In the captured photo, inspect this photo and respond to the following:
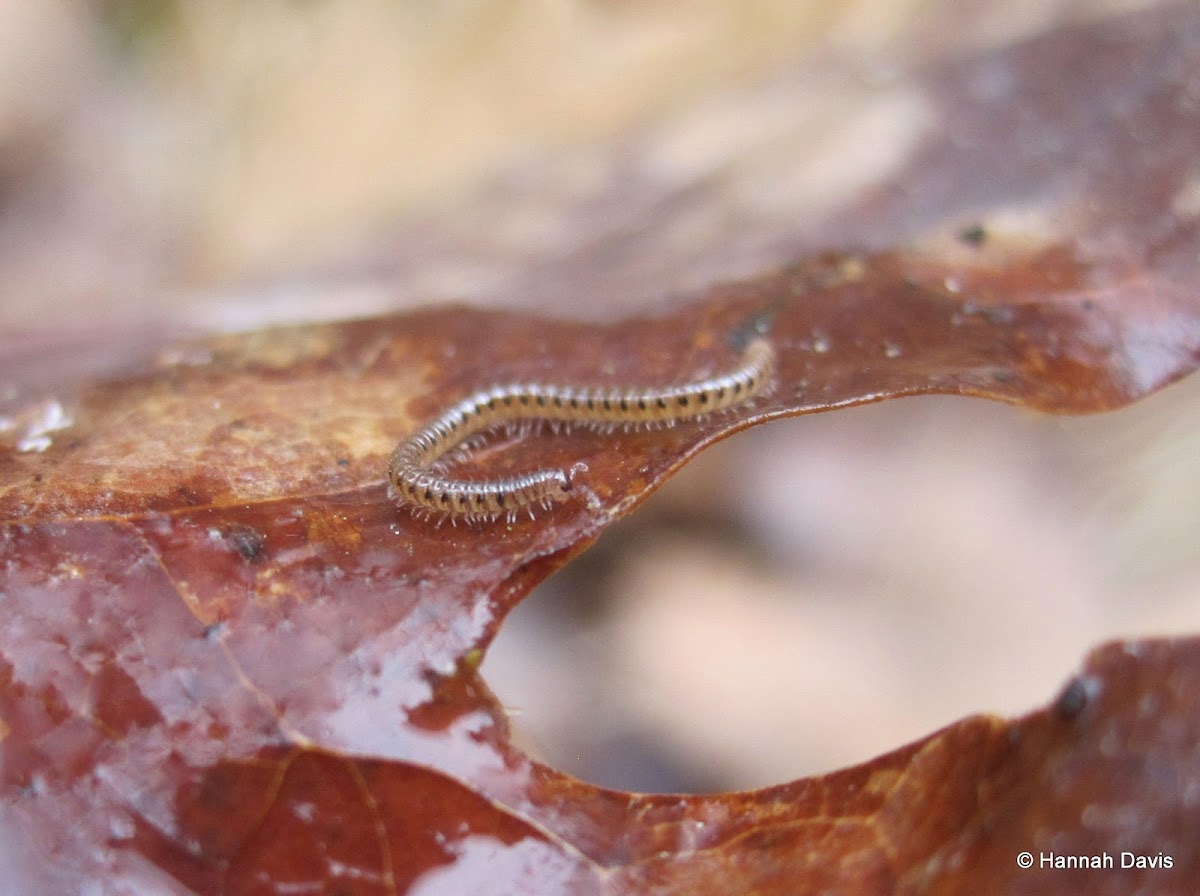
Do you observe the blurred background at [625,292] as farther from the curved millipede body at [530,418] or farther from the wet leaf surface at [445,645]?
the curved millipede body at [530,418]

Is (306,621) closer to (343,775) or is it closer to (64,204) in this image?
(343,775)

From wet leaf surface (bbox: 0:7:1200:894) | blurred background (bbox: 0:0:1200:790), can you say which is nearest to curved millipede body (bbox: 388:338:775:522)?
wet leaf surface (bbox: 0:7:1200:894)

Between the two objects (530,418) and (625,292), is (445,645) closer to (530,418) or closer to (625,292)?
(530,418)

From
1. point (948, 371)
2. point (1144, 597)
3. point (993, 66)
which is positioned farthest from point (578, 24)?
point (1144, 597)

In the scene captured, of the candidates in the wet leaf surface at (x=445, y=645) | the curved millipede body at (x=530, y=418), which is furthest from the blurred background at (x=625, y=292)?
the curved millipede body at (x=530, y=418)

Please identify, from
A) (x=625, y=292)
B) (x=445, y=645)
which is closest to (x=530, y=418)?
(x=625, y=292)

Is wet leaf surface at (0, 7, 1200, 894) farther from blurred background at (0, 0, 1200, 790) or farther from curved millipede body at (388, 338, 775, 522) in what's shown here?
blurred background at (0, 0, 1200, 790)

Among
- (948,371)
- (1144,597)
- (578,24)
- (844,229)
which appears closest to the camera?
(948,371)
